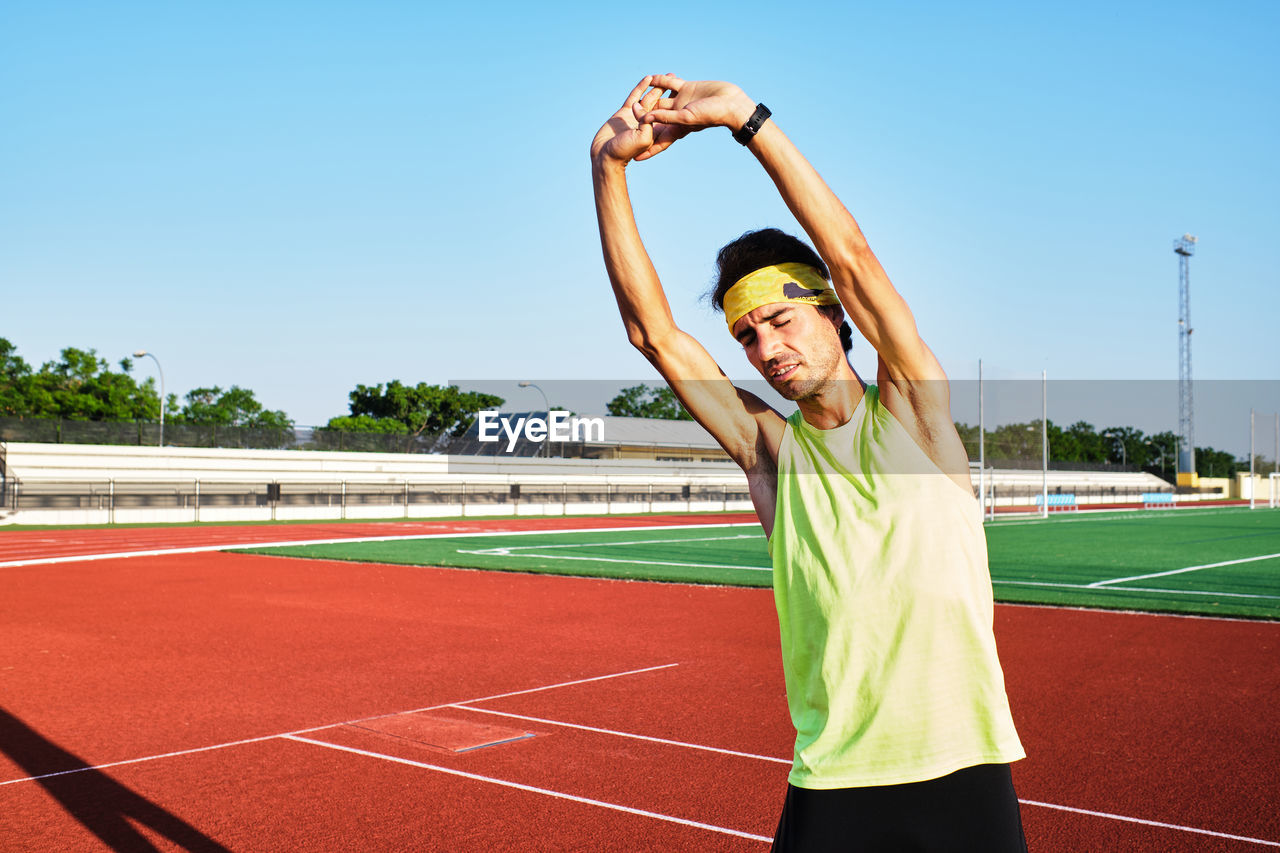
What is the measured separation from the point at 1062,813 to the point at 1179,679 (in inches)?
171

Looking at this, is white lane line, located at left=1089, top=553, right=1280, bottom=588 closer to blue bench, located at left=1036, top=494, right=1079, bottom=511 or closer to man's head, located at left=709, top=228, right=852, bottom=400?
man's head, located at left=709, top=228, right=852, bottom=400

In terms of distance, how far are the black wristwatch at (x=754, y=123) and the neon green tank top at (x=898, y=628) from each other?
54 centimetres

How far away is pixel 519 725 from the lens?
7.46 m

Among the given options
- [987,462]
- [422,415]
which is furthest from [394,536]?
[422,415]

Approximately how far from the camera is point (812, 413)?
1.93 m

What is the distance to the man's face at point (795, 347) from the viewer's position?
6.19 ft

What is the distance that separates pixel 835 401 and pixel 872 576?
332mm

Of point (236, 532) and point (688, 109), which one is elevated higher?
point (688, 109)

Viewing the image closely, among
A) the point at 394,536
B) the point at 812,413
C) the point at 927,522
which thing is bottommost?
the point at 394,536

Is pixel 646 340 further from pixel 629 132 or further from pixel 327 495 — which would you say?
pixel 327 495

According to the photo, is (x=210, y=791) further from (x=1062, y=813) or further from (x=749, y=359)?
(x=749, y=359)

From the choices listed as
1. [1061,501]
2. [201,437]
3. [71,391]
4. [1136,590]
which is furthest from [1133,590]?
[71,391]

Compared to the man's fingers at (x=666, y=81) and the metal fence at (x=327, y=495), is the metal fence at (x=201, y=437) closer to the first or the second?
the metal fence at (x=327, y=495)

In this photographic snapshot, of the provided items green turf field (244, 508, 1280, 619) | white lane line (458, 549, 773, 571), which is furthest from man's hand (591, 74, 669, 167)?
white lane line (458, 549, 773, 571)
